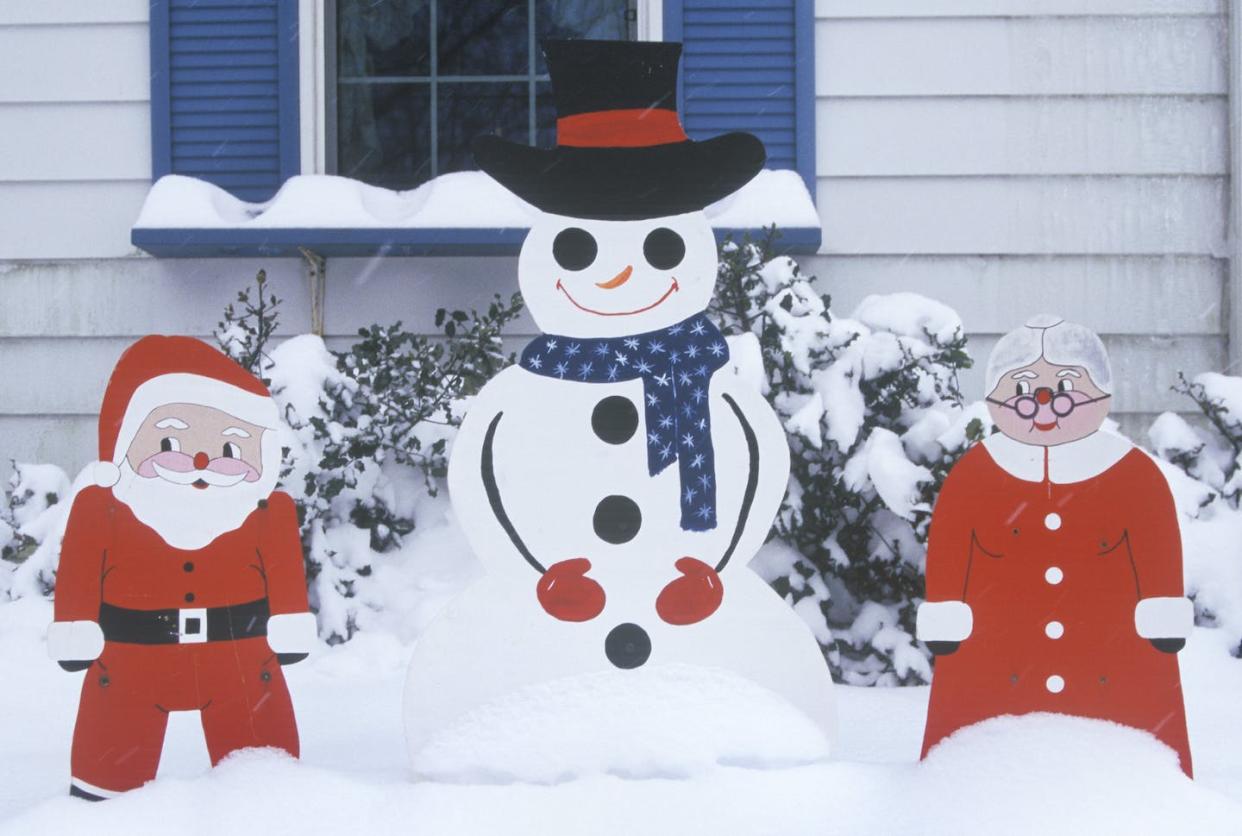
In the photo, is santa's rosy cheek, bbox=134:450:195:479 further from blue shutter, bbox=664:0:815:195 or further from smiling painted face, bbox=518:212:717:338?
blue shutter, bbox=664:0:815:195

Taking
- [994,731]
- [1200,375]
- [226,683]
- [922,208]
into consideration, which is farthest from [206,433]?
[1200,375]

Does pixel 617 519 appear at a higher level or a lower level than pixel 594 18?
lower

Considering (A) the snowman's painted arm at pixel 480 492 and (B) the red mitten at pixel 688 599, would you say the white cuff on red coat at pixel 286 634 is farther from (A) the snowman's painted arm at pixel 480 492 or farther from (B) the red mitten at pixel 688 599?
(B) the red mitten at pixel 688 599

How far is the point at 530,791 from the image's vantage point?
238 cm

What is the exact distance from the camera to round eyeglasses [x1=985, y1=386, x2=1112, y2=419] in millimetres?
2455

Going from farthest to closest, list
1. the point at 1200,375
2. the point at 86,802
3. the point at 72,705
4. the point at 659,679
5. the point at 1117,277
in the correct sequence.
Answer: the point at 1117,277, the point at 1200,375, the point at 72,705, the point at 659,679, the point at 86,802

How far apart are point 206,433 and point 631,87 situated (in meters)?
1.20

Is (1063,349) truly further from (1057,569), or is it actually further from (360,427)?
(360,427)

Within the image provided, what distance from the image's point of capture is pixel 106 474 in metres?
2.44

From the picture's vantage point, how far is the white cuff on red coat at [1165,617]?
2369mm

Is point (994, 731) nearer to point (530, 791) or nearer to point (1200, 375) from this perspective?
point (530, 791)

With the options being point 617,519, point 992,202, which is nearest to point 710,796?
point 617,519

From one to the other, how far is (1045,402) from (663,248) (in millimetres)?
887

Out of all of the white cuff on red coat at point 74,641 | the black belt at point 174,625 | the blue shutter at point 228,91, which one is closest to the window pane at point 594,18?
the blue shutter at point 228,91
